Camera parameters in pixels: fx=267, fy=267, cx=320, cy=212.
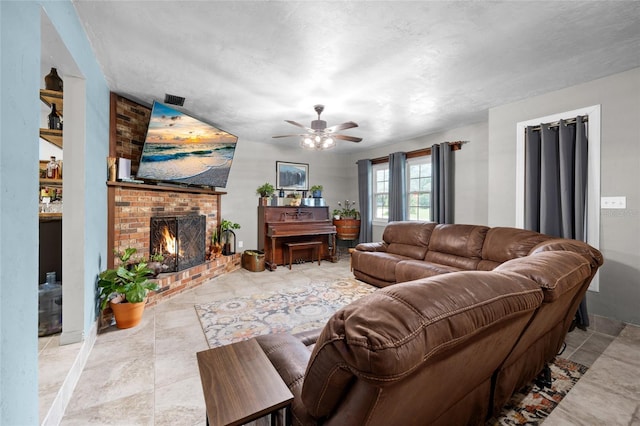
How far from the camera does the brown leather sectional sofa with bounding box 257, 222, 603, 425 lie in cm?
59

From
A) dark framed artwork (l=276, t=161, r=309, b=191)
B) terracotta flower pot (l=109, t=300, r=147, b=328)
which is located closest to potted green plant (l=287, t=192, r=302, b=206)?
dark framed artwork (l=276, t=161, r=309, b=191)

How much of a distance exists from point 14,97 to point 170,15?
3.99 ft

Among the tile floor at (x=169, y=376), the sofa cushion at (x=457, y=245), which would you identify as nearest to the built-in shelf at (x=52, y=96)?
the tile floor at (x=169, y=376)

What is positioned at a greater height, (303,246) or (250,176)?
(250,176)

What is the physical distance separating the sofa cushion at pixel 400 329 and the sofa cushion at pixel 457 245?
266 cm

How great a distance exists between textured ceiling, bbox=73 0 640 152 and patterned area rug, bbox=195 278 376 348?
2.38 metres

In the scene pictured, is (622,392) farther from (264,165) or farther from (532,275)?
(264,165)

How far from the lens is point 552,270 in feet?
3.65

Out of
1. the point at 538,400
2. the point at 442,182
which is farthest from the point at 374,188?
the point at 538,400

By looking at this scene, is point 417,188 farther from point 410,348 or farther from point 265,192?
point 410,348

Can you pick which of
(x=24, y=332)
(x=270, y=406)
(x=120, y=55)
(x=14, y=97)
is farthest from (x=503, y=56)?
(x=24, y=332)

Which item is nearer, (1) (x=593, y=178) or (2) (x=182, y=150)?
(1) (x=593, y=178)

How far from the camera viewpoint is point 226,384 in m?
0.89

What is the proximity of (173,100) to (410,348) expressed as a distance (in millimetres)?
3613
